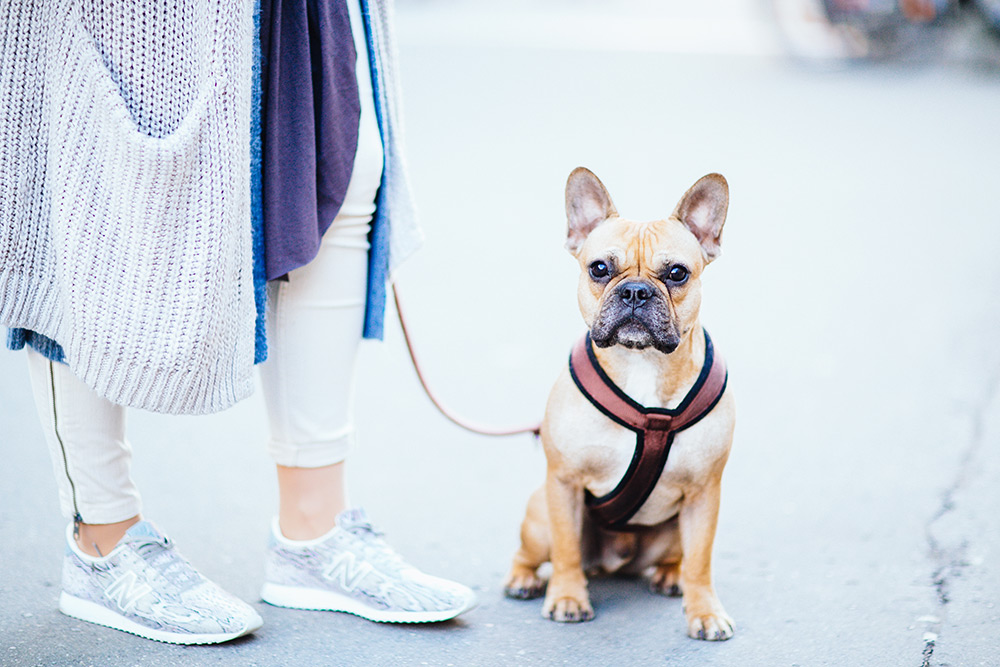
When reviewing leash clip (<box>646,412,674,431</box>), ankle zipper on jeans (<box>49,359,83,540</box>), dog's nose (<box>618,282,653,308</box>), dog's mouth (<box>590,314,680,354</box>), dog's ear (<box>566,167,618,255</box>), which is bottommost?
ankle zipper on jeans (<box>49,359,83,540</box>)

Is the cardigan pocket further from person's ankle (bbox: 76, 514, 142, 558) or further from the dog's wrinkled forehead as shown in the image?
the dog's wrinkled forehead

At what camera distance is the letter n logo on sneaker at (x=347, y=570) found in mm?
2387

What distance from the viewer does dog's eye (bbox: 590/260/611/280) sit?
2250mm

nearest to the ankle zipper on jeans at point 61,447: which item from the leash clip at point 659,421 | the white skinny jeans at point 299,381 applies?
the white skinny jeans at point 299,381

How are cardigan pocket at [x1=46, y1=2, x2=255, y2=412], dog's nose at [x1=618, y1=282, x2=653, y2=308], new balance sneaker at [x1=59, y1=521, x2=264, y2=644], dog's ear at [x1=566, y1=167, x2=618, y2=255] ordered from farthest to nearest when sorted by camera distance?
dog's ear at [x1=566, y1=167, x2=618, y2=255] < new balance sneaker at [x1=59, y1=521, x2=264, y2=644] < dog's nose at [x1=618, y1=282, x2=653, y2=308] < cardigan pocket at [x1=46, y1=2, x2=255, y2=412]

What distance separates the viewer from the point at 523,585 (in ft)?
8.41

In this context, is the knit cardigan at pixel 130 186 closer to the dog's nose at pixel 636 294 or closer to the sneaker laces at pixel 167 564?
the sneaker laces at pixel 167 564

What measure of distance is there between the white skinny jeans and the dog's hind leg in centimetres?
50

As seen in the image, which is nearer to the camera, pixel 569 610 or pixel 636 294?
pixel 636 294

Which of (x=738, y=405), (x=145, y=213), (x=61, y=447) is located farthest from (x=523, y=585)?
(x=738, y=405)

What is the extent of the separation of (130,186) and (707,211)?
124cm

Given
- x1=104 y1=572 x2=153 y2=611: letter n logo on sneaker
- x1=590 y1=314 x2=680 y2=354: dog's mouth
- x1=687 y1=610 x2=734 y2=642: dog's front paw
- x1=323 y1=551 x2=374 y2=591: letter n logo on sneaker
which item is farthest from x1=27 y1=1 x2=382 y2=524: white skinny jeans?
x1=687 y1=610 x2=734 y2=642: dog's front paw

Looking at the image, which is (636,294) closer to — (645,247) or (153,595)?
(645,247)

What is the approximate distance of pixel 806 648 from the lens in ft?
7.61
